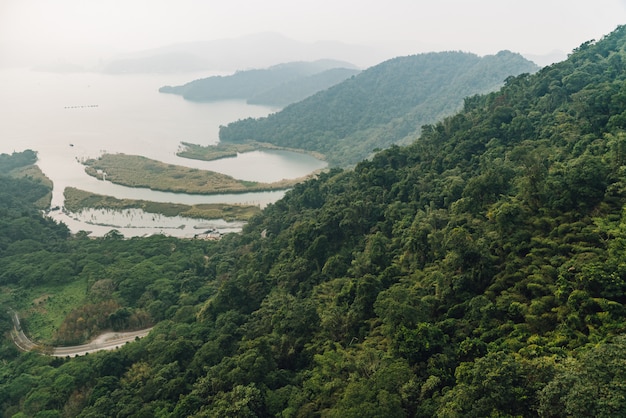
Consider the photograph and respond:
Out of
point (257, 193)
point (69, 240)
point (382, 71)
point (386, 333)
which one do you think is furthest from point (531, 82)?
point (382, 71)

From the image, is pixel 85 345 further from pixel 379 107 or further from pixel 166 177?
pixel 379 107

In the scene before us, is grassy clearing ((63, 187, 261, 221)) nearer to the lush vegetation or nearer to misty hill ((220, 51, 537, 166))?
the lush vegetation

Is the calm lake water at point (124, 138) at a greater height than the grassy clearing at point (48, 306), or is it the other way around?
the calm lake water at point (124, 138)

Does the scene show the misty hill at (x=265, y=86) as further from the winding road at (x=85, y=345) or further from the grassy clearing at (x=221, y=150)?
the winding road at (x=85, y=345)

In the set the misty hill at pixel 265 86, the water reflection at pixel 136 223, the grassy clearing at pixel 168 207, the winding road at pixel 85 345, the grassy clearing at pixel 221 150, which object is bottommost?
the winding road at pixel 85 345

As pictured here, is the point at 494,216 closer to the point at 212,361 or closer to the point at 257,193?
the point at 212,361

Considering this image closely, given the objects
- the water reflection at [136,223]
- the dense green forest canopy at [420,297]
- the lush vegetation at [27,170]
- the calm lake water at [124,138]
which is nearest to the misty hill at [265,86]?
the calm lake water at [124,138]

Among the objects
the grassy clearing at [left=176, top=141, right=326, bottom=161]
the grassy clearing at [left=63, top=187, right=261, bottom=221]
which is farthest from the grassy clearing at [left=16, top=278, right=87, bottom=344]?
the grassy clearing at [left=176, top=141, right=326, bottom=161]

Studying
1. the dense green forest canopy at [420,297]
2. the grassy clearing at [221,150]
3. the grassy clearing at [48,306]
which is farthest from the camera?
the grassy clearing at [221,150]

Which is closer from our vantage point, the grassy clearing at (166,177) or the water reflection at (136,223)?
the water reflection at (136,223)
